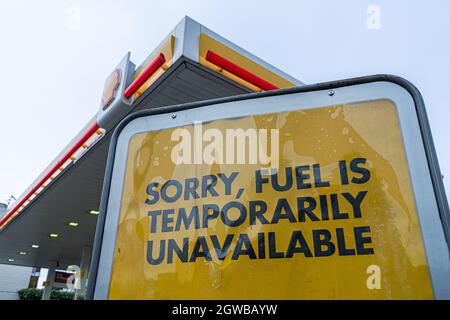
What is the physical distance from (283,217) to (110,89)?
4.48 meters

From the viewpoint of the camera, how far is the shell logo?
15.6 feet

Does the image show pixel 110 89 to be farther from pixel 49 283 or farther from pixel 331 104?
pixel 49 283

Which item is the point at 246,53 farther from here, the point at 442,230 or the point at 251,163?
the point at 442,230

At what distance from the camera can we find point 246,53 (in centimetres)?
432

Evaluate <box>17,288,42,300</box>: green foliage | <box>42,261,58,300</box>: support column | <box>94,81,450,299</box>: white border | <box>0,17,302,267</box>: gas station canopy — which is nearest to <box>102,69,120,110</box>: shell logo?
<box>0,17,302,267</box>: gas station canopy

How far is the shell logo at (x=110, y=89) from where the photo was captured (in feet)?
15.6

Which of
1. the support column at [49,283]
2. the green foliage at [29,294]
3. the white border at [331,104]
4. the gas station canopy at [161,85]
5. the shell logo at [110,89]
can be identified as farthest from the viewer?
the green foliage at [29,294]

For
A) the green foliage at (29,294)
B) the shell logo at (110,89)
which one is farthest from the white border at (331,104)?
the green foliage at (29,294)

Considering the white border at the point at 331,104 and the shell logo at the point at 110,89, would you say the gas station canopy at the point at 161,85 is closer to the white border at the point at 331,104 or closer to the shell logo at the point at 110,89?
the shell logo at the point at 110,89

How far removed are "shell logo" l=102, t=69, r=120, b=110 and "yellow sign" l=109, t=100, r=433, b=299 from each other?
3.83 metres

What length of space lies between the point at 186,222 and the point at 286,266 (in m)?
0.36

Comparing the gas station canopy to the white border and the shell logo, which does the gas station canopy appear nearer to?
the shell logo

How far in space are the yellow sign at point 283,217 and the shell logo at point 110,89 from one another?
3828mm
